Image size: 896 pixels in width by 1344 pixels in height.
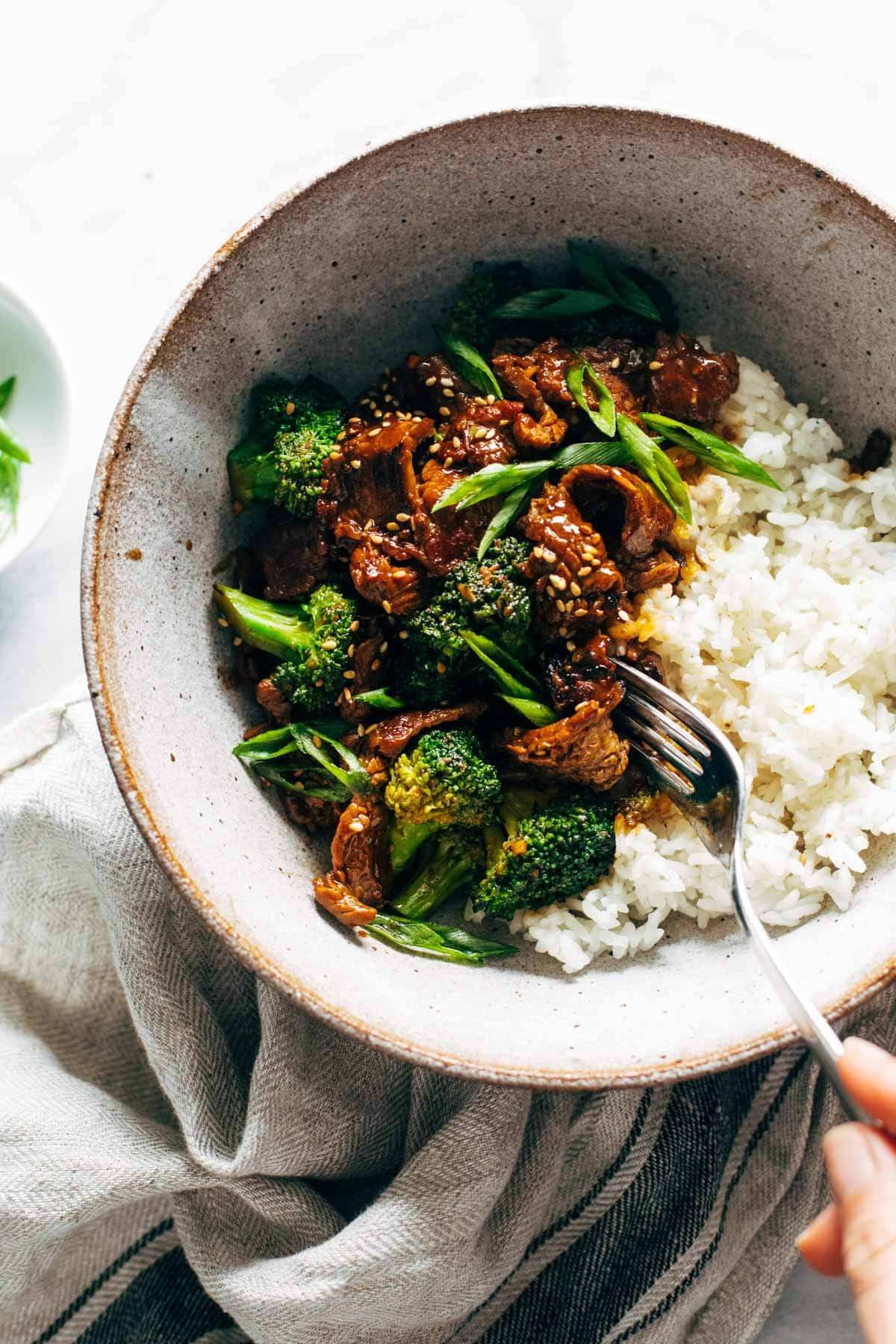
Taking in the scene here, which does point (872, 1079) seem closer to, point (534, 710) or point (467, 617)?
point (534, 710)

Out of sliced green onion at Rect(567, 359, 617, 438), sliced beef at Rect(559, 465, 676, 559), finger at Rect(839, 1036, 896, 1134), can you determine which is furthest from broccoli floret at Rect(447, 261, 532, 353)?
finger at Rect(839, 1036, 896, 1134)

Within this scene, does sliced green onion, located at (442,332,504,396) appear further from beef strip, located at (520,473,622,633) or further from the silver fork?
the silver fork

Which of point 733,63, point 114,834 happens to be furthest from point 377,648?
point 733,63

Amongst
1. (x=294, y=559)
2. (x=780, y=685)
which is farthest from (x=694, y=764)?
(x=294, y=559)

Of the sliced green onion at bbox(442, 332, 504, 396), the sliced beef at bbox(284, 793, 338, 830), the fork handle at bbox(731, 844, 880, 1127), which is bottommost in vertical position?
the sliced beef at bbox(284, 793, 338, 830)

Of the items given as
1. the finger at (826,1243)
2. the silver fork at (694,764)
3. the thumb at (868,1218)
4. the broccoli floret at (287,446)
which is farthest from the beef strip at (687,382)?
the finger at (826,1243)

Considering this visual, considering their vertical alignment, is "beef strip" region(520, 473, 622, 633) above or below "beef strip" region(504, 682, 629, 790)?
above
